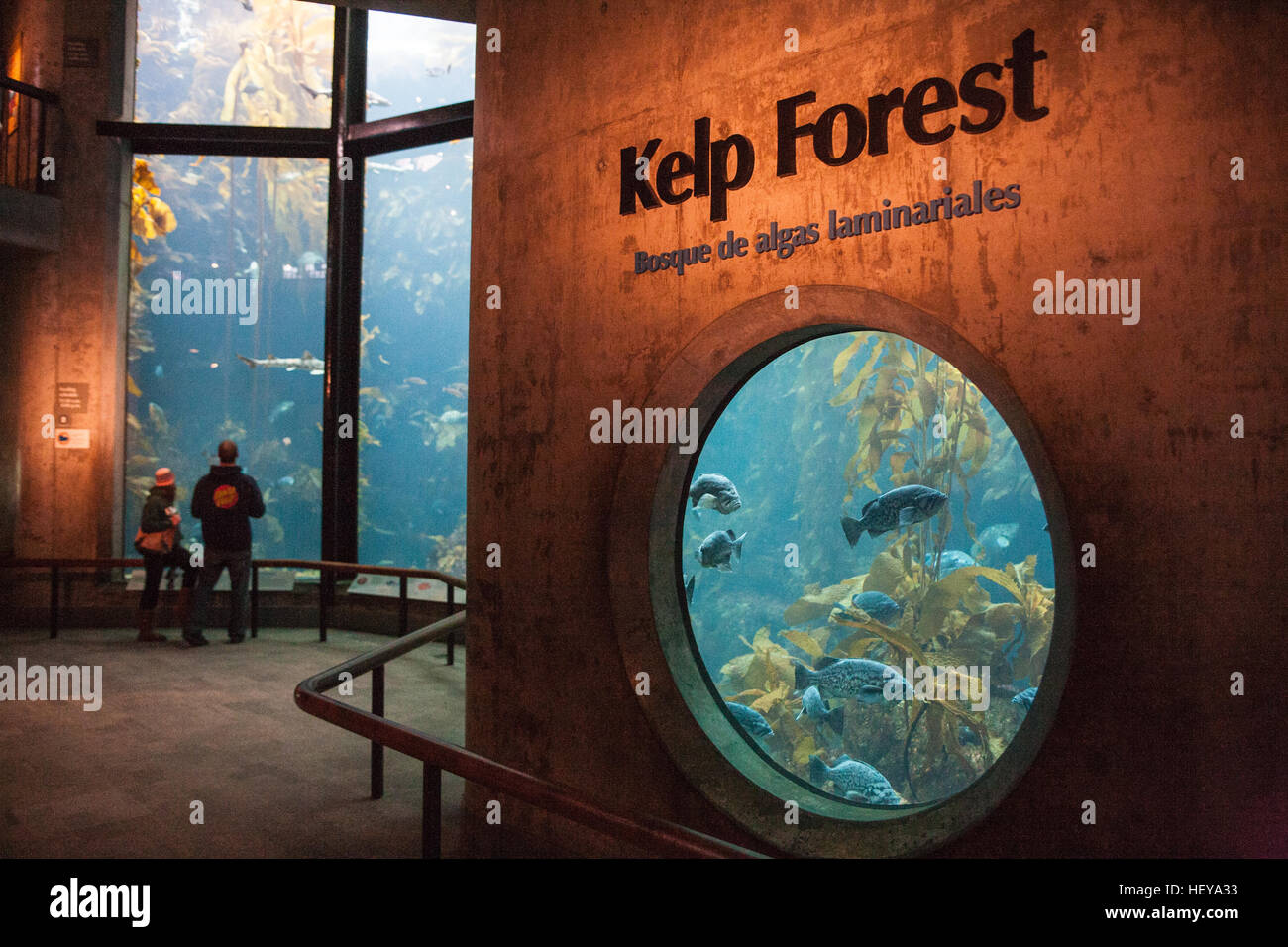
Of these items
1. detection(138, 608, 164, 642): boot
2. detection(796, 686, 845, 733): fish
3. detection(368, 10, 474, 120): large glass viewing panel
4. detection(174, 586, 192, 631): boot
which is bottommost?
detection(796, 686, 845, 733): fish

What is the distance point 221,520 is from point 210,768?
3.49m

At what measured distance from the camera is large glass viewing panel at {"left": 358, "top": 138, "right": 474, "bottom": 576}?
123ft

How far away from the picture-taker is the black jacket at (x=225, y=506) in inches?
293

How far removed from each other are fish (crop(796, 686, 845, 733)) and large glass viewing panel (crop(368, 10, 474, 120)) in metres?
32.3

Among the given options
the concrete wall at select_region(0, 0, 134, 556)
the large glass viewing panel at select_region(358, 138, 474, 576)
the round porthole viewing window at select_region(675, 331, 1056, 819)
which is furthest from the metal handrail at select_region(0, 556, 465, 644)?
the large glass viewing panel at select_region(358, 138, 474, 576)

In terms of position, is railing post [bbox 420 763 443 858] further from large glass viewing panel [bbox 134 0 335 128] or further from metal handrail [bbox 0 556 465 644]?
large glass viewing panel [bbox 134 0 335 128]

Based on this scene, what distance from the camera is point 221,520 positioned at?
7457 millimetres

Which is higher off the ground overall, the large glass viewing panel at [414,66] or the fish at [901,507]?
the large glass viewing panel at [414,66]

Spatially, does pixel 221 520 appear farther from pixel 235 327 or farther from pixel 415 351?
pixel 415 351

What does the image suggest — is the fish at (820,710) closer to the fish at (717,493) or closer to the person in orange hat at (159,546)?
the fish at (717,493)

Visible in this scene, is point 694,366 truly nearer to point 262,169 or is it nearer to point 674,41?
point 674,41

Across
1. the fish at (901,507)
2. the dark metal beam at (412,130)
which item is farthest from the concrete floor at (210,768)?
the dark metal beam at (412,130)

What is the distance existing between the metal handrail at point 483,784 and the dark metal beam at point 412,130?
6.22 m
